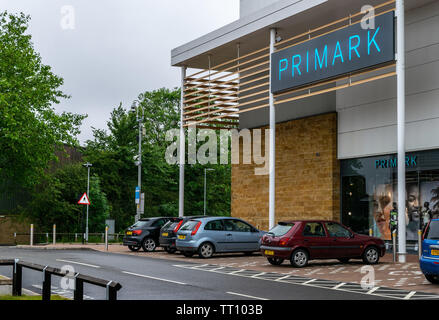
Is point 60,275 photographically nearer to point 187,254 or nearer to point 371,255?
point 371,255

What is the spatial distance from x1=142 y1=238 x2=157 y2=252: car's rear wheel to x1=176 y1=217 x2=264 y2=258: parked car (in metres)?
3.93

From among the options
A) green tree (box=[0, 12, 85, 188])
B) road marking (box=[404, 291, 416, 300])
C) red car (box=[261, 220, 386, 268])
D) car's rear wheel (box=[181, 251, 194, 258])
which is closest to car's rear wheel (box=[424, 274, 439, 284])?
road marking (box=[404, 291, 416, 300])

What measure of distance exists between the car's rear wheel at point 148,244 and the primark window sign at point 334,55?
807cm

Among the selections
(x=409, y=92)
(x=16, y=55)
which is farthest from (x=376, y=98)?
(x=16, y=55)

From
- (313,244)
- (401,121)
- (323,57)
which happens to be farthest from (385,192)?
(313,244)

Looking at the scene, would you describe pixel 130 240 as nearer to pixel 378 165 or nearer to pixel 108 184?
pixel 378 165

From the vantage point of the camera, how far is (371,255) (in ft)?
65.7

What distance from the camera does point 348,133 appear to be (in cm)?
2714

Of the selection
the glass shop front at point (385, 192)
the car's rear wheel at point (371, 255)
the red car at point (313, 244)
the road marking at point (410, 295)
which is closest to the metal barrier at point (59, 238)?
the glass shop front at point (385, 192)

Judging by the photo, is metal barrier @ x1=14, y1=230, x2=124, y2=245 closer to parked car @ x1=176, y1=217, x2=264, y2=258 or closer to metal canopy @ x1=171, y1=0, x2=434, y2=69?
metal canopy @ x1=171, y1=0, x2=434, y2=69

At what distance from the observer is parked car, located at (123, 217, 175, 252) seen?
26984 millimetres

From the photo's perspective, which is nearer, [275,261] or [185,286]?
[185,286]

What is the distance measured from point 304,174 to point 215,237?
782 cm
